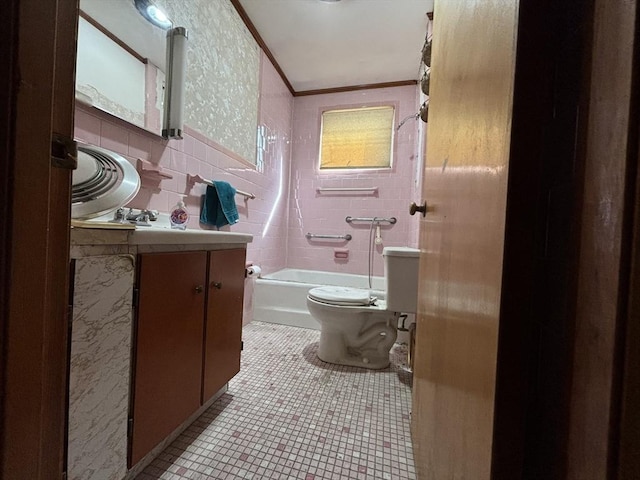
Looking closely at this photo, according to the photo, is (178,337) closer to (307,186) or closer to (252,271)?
(252,271)

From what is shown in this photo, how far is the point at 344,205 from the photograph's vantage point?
9.76 feet

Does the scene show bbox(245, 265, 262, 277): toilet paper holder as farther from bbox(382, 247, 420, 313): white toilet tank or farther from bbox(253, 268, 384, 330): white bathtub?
bbox(382, 247, 420, 313): white toilet tank

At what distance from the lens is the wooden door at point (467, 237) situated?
0.34m

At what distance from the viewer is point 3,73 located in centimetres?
30

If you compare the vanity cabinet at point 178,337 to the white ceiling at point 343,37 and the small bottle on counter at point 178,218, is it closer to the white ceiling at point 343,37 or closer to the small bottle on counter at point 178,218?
the small bottle on counter at point 178,218

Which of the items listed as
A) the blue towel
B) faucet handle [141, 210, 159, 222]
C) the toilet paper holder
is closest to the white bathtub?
the toilet paper holder

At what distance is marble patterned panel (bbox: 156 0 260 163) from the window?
3.35ft

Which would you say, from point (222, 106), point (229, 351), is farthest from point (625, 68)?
point (222, 106)

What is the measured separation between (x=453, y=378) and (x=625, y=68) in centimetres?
49

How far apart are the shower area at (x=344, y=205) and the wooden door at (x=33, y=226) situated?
2.15m

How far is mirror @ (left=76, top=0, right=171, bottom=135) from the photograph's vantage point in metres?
1.01

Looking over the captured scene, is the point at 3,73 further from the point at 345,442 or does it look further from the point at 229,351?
the point at 345,442

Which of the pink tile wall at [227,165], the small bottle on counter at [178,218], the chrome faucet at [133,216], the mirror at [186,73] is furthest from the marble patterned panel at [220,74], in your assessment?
the chrome faucet at [133,216]

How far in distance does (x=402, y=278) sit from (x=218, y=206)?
1220 mm
